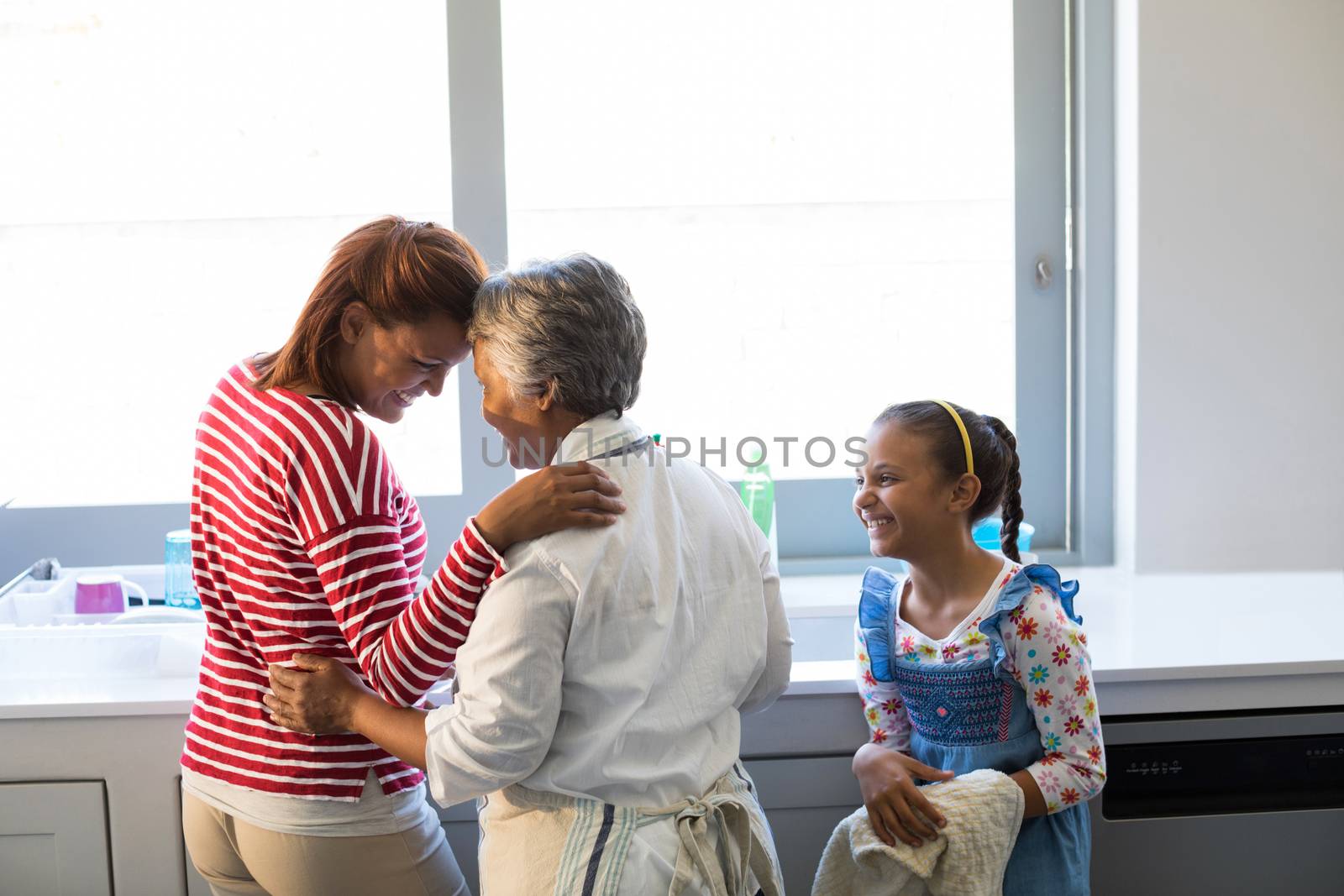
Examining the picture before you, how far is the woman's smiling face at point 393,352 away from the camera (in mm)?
1187

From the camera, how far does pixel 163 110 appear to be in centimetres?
202

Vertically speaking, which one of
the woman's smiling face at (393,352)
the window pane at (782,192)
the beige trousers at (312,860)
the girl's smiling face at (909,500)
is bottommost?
the beige trousers at (312,860)

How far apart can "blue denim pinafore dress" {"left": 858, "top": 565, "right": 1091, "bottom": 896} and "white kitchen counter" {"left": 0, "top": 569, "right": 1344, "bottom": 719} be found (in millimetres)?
135

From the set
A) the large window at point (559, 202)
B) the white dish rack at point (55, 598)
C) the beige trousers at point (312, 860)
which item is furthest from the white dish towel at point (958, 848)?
the white dish rack at point (55, 598)

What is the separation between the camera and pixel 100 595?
6.02 ft

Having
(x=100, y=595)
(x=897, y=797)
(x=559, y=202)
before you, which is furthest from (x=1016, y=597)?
(x=100, y=595)

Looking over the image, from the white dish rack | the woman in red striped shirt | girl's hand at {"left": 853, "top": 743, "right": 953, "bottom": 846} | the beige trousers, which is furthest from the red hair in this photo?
the white dish rack

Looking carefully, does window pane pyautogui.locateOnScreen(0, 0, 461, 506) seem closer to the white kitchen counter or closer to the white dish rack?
the white dish rack

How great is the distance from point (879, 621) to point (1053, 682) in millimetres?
220

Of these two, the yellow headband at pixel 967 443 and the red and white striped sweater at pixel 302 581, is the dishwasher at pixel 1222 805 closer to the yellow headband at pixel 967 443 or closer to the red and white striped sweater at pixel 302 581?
the yellow headband at pixel 967 443

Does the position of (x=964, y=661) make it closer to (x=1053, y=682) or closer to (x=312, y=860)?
(x=1053, y=682)

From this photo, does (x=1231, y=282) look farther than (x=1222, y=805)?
Yes

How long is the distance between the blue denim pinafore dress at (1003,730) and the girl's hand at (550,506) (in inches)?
20.3

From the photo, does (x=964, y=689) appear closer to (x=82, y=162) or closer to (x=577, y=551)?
(x=577, y=551)
